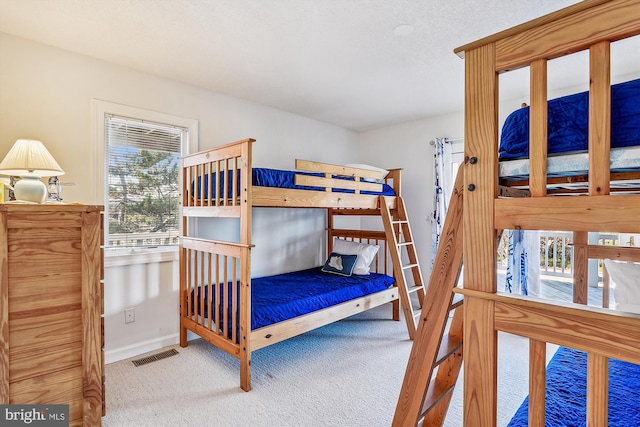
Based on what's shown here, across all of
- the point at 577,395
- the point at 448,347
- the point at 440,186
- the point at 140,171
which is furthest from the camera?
the point at 440,186

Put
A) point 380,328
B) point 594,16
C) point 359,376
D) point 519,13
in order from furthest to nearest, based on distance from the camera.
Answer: point 380,328, point 359,376, point 519,13, point 594,16

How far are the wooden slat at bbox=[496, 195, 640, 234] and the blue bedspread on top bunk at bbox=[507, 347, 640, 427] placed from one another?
68 cm

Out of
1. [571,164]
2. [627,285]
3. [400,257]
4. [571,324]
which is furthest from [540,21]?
[400,257]

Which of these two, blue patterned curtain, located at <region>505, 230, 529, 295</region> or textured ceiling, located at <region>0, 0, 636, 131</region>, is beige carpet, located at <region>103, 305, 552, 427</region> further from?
textured ceiling, located at <region>0, 0, 636, 131</region>

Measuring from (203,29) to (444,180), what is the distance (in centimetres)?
294

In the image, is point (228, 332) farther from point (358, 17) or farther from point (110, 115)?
point (358, 17)

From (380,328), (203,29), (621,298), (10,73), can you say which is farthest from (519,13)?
(10,73)

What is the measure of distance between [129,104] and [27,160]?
1.04 m

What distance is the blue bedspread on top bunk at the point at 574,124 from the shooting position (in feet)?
2.62

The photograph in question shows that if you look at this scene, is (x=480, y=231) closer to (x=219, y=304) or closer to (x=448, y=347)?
(x=448, y=347)

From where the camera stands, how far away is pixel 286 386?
2.26 meters

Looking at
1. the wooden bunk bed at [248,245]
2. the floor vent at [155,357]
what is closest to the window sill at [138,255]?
the wooden bunk bed at [248,245]

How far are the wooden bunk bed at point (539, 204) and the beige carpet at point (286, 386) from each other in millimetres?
1274

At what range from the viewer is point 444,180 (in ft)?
12.5
